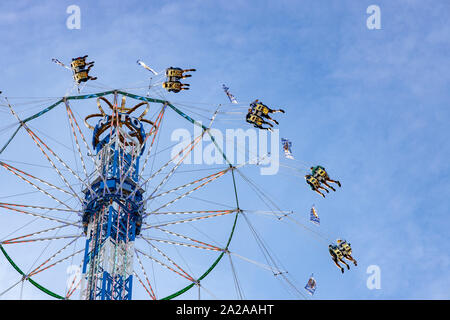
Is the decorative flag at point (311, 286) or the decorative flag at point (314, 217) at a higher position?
the decorative flag at point (314, 217)

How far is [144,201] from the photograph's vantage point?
44875 millimetres

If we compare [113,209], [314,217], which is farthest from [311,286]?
[113,209]

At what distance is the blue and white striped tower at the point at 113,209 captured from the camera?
40812 mm

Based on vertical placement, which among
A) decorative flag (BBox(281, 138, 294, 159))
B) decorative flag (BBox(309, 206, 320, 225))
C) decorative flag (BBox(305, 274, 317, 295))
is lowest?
decorative flag (BBox(305, 274, 317, 295))

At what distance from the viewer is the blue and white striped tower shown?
1607 inches

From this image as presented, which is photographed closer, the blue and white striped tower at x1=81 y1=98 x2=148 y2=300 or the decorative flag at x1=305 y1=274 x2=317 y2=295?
the blue and white striped tower at x1=81 y1=98 x2=148 y2=300

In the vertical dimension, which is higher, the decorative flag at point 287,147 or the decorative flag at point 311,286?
the decorative flag at point 287,147

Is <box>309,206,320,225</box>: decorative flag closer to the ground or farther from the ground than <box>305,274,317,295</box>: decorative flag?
farther from the ground

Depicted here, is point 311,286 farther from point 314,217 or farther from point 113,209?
point 113,209

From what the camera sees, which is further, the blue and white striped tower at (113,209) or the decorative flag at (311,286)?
the decorative flag at (311,286)

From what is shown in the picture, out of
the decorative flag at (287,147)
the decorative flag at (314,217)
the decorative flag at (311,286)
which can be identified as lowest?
the decorative flag at (311,286)

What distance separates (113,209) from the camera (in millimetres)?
44219
